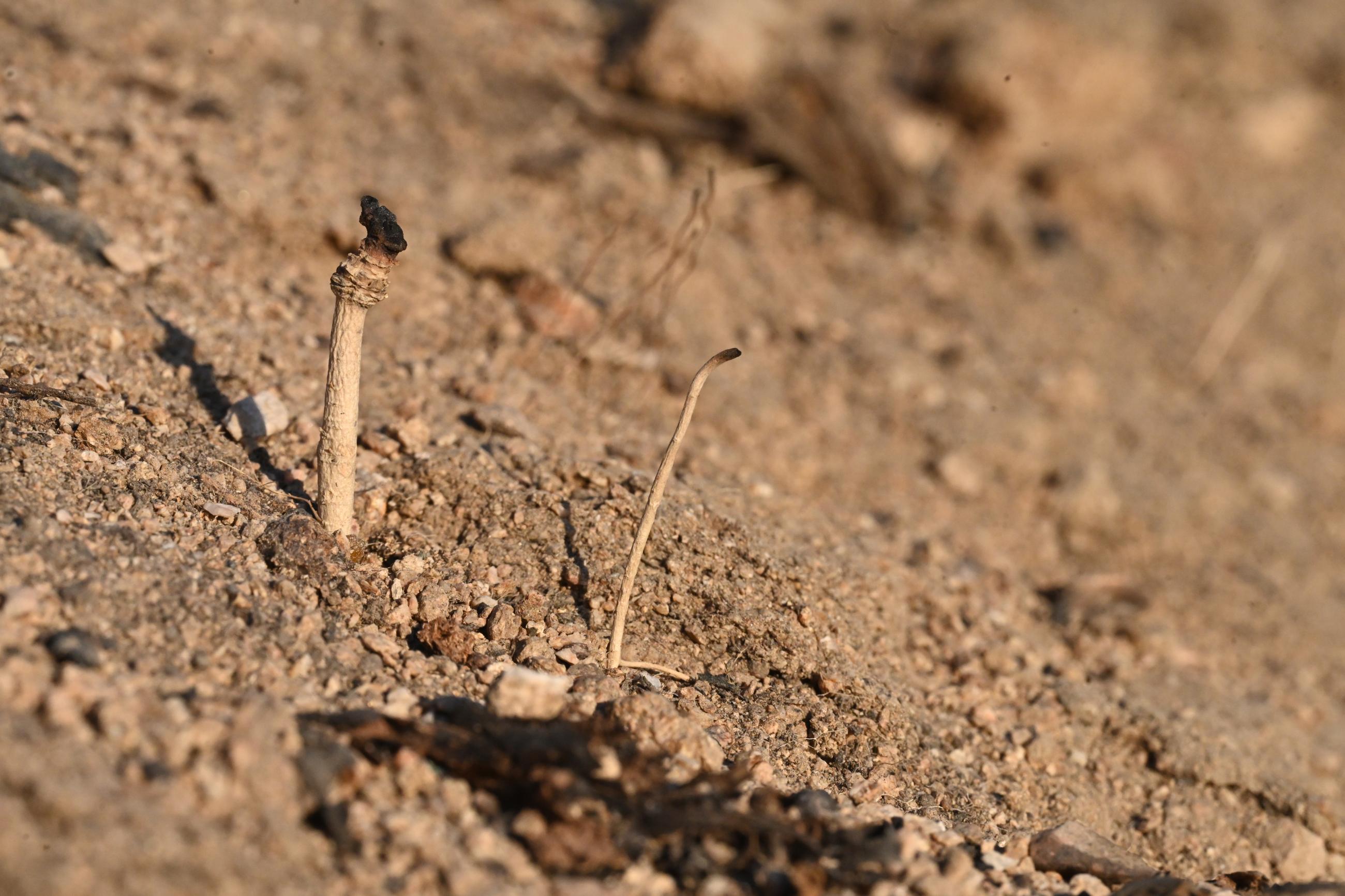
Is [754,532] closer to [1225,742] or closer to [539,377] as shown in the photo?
[539,377]

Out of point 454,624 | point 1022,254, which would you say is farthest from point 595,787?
point 1022,254

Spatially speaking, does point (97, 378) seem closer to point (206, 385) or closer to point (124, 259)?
point (206, 385)

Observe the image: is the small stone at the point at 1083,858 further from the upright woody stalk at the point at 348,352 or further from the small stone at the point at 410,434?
the small stone at the point at 410,434

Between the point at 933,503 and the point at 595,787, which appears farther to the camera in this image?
the point at 933,503

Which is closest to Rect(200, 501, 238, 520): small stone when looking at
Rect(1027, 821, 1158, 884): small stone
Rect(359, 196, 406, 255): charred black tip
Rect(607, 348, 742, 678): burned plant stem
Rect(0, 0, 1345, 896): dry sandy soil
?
Rect(0, 0, 1345, 896): dry sandy soil

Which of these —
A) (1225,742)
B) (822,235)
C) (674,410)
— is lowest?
(1225,742)

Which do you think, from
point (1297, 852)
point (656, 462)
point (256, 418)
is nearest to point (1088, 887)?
point (1297, 852)

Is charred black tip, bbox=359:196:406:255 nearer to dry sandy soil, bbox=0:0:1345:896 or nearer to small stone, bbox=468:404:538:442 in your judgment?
dry sandy soil, bbox=0:0:1345:896
